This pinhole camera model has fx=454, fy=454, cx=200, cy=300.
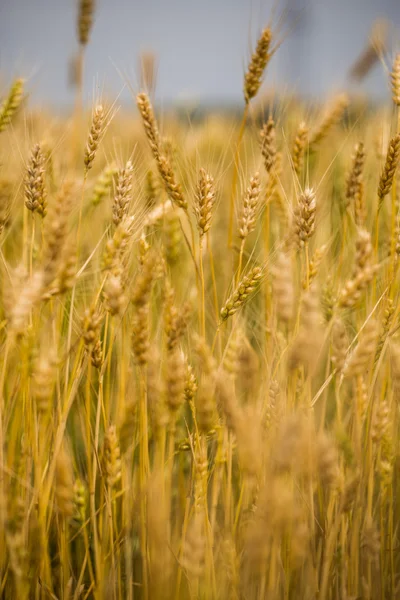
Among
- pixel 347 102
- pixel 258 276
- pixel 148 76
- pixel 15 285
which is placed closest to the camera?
pixel 15 285

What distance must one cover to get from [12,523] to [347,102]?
2061 mm

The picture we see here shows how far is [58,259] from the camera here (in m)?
0.82

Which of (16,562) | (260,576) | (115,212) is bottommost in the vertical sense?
(260,576)

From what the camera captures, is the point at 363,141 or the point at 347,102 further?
the point at 347,102

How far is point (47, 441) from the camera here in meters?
1.20

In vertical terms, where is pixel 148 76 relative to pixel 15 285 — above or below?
above

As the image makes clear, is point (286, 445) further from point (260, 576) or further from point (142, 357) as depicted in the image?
point (260, 576)

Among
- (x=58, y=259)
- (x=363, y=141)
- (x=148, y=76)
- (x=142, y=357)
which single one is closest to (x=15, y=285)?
(x=58, y=259)

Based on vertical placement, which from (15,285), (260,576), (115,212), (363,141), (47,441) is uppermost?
(363,141)

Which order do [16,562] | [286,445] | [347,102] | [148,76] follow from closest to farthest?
1. [286,445]
2. [16,562]
3. [148,76]
4. [347,102]

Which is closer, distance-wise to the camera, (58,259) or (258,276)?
(58,259)

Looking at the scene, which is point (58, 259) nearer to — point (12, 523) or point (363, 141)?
point (12, 523)

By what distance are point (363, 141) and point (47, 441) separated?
1448mm

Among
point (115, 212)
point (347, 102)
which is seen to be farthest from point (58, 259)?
point (347, 102)
